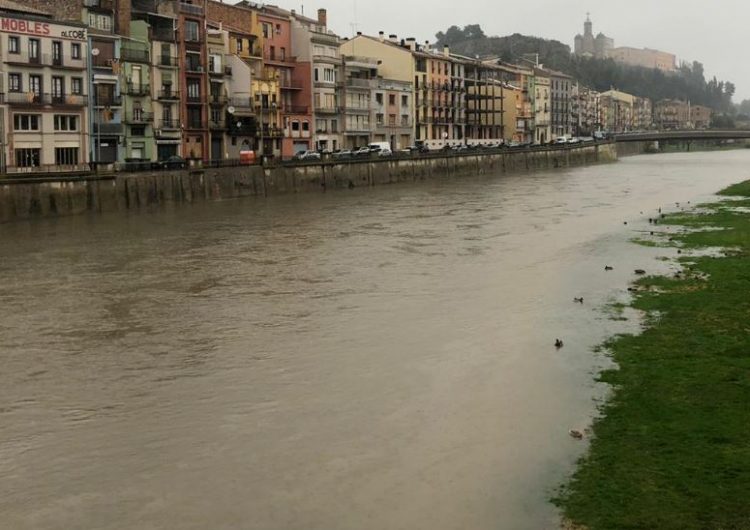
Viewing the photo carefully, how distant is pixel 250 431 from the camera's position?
47.8ft

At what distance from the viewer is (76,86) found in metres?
62.1

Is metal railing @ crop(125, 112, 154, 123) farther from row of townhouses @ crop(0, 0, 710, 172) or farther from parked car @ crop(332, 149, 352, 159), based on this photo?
parked car @ crop(332, 149, 352, 159)

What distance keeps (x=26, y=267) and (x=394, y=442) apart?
2261 centimetres

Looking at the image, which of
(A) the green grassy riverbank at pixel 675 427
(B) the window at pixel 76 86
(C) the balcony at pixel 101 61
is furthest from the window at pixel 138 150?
(A) the green grassy riverbank at pixel 675 427

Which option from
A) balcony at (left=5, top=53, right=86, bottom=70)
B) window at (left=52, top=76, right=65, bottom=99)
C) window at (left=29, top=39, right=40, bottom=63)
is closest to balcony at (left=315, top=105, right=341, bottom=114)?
balcony at (left=5, top=53, right=86, bottom=70)

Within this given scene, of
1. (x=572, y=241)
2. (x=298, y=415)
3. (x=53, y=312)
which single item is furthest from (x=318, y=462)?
(x=572, y=241)

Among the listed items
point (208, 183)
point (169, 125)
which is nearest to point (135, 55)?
point (169, 125)

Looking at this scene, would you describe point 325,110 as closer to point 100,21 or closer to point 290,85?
point 290,85

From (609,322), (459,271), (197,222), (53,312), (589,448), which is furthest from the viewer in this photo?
(197,222)

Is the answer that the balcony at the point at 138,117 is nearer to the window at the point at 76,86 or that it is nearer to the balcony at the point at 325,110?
the window at the point at 76,86

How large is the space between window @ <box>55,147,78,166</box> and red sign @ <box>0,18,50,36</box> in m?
7.15

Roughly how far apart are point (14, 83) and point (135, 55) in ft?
39.7

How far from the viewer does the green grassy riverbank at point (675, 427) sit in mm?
10727

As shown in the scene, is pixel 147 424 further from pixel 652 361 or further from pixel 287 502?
pixel 652 361
